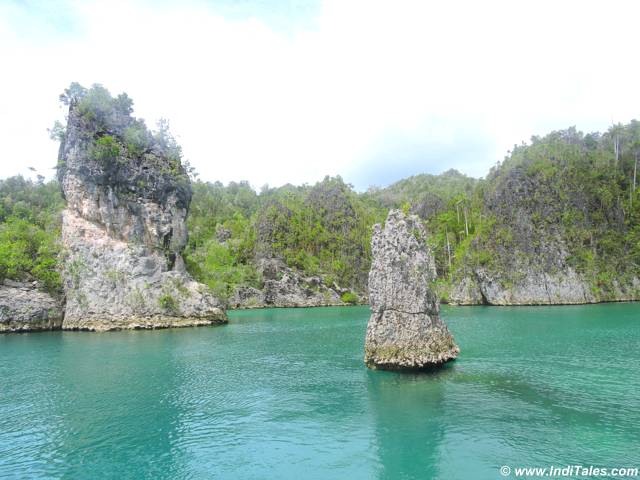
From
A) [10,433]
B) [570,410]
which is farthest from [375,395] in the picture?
[10,433]

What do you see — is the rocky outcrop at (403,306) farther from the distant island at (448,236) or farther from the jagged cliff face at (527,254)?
the jagged cliff face at (527,254)

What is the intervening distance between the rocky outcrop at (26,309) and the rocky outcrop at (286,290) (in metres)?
46.1

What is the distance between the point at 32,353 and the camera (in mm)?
33562

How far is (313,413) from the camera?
18.2m

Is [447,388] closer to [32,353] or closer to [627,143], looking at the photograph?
[32,353]

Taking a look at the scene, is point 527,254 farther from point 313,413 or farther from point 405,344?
point 313,413

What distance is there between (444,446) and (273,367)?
15.3 metres

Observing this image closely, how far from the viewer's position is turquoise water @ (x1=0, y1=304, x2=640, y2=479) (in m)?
13.5

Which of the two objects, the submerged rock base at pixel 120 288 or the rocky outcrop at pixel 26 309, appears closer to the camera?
the rocky outcrop at pixel 26 309

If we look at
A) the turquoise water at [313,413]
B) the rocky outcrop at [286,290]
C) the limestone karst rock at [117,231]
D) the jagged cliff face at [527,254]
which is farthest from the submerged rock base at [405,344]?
the rocky outcrop at [286,290]

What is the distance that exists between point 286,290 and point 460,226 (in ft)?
156

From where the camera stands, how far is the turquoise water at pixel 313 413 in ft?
44.3

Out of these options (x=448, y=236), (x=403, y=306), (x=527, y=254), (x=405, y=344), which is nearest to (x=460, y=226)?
(x=448, y=236)

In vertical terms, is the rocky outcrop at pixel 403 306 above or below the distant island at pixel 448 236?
below
